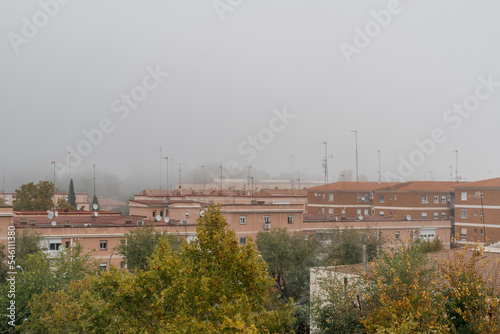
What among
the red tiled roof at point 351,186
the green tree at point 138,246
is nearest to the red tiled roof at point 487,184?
the red tiled roof at point 351,186

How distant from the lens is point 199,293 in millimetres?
9586

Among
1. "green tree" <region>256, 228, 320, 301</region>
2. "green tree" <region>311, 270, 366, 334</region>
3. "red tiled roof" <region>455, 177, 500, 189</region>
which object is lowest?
"green tree" <region>256, 228, 320, 301</region>

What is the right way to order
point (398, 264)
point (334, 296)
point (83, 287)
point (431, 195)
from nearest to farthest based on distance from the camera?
point (398, 264) < point (334, 296) < point (83, 287) < point (431, 195)

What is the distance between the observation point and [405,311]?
10250 millimetres

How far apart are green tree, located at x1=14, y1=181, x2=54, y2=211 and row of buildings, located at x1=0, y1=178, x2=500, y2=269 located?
15.6m

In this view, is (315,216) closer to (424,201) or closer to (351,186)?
(424,201)

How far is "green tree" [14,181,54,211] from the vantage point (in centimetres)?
6016

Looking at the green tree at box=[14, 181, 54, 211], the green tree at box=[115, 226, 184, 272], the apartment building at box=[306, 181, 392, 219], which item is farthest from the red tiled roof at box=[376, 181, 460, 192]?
the green tree at box=[14, 181, 54, 211]

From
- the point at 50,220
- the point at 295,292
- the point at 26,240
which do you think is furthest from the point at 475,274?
the point at 50,220

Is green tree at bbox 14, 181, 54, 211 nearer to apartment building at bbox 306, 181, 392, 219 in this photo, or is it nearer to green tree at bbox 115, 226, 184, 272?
apartment building at bbox 306, 181, 392, 219

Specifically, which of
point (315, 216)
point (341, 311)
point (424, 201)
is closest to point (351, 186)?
point (424, 201)

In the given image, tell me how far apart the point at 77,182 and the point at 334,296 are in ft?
457

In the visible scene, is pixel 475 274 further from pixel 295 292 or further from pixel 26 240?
pixel 26 240

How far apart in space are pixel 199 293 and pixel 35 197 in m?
58.4
